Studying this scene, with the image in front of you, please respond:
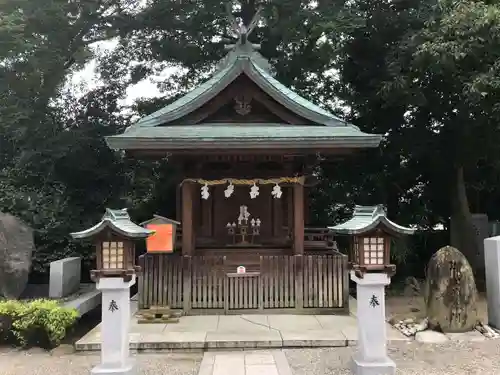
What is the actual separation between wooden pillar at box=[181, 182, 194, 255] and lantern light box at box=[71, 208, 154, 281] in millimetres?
3466

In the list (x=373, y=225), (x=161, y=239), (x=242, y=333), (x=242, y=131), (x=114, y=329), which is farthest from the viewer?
(x=242, y=131)

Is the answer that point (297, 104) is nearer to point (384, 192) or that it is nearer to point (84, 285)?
point (384, 192)

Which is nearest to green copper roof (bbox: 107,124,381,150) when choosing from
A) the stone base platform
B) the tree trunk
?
the stone base platform

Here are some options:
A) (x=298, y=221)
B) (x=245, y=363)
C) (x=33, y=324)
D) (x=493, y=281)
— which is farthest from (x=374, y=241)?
(x=33, y=324)

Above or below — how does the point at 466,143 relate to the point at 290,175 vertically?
above

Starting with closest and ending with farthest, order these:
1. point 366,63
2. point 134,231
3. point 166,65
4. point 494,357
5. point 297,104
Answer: point 134,231, point 494,357, point 297,104, point 366,63, point 166,65

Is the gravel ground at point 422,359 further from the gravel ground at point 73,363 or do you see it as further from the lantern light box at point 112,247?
the lantern light box at point 112,247

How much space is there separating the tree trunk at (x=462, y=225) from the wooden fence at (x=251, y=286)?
8.10 metres

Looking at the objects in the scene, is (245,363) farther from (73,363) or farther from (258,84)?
(258,84)

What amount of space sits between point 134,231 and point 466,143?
1135 cm

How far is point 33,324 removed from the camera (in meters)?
7.84

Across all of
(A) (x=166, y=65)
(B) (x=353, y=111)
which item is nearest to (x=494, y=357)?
(B) (x=353, y=111)

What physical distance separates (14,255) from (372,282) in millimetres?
9076

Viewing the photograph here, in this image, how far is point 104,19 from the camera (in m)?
16.9
